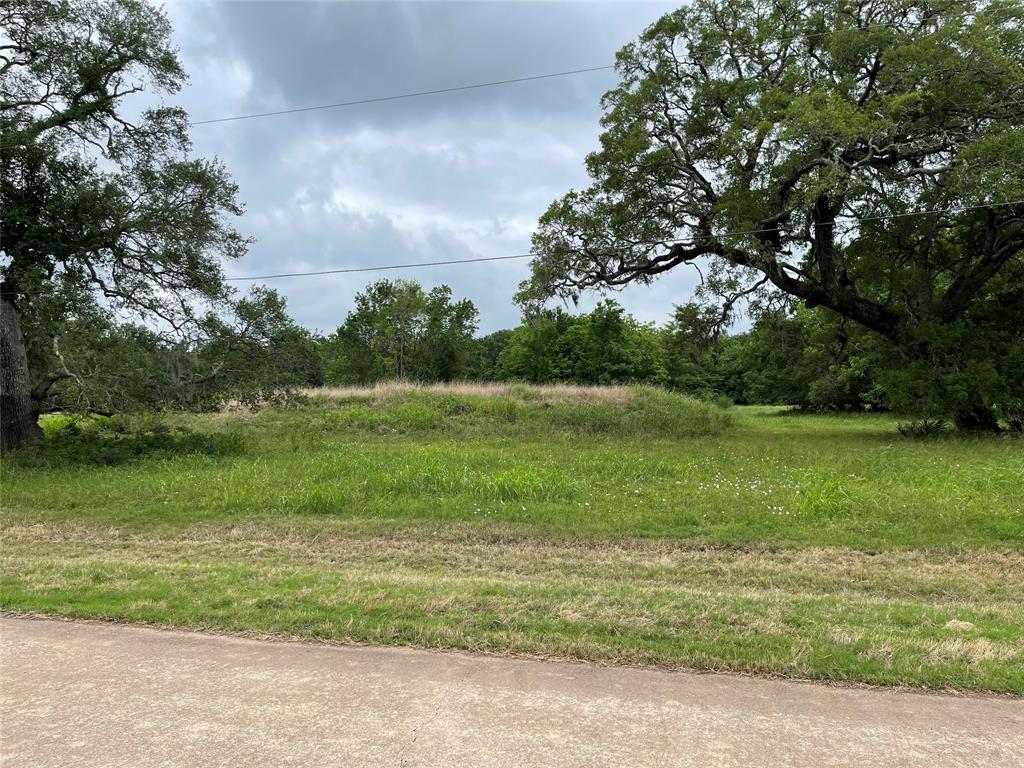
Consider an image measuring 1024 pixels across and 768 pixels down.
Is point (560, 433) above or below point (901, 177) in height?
below

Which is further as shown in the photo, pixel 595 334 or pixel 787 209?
pixel 595 334

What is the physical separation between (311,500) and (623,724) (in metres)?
7.55

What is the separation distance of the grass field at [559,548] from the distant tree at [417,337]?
156 feet

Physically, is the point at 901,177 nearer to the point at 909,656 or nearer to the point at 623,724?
the point at 909,656

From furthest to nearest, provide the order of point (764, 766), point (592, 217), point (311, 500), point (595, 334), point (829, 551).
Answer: point (595, 334) → point (592, 217) → point (311, 500) → point (829, 551) → point (764, 766)

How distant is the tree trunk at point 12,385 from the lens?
47.0ft

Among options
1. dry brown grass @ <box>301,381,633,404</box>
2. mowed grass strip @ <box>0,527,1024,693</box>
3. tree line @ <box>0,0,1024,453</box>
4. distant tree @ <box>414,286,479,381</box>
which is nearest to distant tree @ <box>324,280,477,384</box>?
distant tree @ <box>414,286,479,381</box>

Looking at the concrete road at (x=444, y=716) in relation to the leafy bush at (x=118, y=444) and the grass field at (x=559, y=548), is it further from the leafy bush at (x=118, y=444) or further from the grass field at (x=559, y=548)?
the leafy bush at (x=118, y=444)

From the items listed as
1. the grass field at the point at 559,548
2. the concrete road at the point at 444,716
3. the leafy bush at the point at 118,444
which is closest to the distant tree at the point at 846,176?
the grass field at the point at 559,548

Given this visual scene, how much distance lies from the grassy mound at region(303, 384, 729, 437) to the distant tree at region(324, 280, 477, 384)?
34.3 m

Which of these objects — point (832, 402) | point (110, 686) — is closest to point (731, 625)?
point (110, 686)

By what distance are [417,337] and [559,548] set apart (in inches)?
2311

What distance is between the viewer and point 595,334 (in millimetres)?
60469

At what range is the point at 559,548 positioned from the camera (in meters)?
7.62
